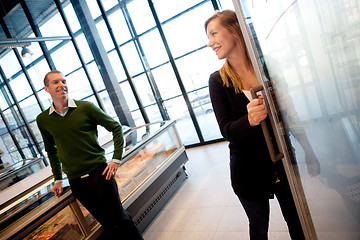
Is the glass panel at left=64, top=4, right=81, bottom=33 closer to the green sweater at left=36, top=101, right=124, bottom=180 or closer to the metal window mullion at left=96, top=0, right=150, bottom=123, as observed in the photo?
the metal window mullion at left=96, top=0, right=150, bottom=123

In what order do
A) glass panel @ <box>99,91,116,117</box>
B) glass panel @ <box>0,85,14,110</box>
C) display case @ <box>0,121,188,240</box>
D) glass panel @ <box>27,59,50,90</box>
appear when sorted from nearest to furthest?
display case @ <box>0,121,188,240</box> → glass panel @ <box>99,91,116,117</box> → glass panel @ <box>27,59,50,90</box> → glass panel @ <box>0,85,14,110</box>

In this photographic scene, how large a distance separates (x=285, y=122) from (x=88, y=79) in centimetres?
553

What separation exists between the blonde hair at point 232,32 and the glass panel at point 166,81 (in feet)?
13.7

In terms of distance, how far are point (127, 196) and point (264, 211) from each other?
1753 mm

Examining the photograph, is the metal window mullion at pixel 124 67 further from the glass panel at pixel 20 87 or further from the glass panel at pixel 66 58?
the glass panel at pixel 20 87

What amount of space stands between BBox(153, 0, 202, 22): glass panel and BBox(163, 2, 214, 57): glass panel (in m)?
0.14

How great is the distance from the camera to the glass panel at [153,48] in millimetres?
5180

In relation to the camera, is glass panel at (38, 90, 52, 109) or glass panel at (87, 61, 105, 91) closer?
glass panel at (87, 61, 105, 91)

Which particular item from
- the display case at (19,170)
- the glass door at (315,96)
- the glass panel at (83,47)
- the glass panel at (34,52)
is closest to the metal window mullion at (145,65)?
the glass panel at (83,47)

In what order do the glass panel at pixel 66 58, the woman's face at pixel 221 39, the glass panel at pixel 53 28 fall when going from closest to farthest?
the woman's face at pixel 221 39 → the glass panel at pixel 53 28 → the glass panel at pixel 66 58

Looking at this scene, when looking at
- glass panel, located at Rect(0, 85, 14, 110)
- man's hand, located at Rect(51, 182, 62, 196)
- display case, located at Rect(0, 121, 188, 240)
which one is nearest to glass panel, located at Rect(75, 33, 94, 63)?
display case, located at Rect(0, 121, 188, 240)

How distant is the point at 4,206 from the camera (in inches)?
72.5

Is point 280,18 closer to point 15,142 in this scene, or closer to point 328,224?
point 328,224

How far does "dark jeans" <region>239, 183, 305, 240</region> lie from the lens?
127 centimetres
